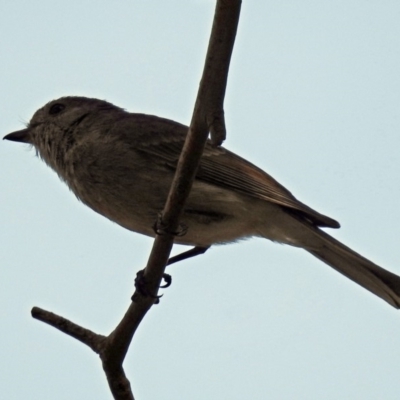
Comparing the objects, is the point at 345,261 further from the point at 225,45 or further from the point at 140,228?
the point at 225,45

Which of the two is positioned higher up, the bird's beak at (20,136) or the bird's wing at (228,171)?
the bird's beak at (20,136)

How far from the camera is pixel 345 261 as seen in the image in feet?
21.2

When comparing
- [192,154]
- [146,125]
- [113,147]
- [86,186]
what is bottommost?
[192,154]

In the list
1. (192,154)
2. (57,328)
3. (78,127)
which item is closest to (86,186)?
(78,127)

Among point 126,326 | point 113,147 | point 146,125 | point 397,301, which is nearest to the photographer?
point 126,326

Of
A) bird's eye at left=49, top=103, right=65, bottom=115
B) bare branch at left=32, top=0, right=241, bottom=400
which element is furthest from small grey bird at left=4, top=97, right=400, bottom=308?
bare branch at left=32, top=0, right=241, bottom=400

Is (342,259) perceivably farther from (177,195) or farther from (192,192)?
(177,195)

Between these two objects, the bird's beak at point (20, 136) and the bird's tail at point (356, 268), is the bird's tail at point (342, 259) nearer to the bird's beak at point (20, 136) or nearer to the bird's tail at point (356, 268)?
the bird's tail at point (356, 268)

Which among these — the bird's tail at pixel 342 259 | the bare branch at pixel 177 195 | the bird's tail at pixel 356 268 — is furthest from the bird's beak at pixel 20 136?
the bird's tail at pixel 356 268

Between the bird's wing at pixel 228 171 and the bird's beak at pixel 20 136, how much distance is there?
1.22 m

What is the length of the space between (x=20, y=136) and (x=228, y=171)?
7.12ft

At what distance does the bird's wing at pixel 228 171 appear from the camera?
21.4 ft

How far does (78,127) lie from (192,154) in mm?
2671

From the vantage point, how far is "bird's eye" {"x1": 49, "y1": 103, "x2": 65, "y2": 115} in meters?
7.59
